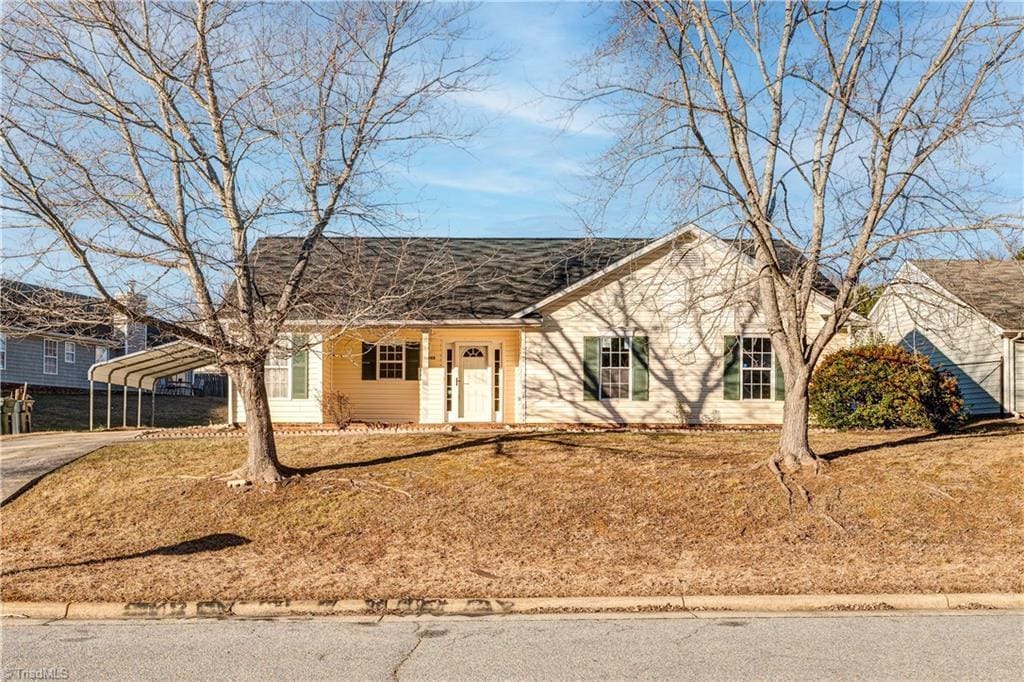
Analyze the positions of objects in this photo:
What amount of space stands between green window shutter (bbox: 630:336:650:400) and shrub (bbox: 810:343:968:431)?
3.64 m

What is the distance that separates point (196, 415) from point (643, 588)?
2901 centimetres

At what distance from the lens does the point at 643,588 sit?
397 inches

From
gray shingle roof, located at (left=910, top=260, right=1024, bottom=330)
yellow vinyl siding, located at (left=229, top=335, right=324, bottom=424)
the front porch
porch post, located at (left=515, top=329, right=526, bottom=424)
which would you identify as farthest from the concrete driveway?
gray shingle roof, located at (left=910, top=260, right=1024, bottom=330)

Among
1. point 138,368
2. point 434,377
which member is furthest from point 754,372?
point 138,368

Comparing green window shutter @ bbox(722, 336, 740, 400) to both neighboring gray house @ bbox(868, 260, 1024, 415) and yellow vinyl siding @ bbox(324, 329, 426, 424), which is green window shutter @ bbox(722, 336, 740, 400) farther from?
yellow vinyl siding @ bbox(324, 329, 426, 424)

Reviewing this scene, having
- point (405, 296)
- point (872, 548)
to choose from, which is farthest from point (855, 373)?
point (405, 296)

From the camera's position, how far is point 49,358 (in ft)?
130

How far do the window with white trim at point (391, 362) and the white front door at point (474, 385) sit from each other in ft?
5.00

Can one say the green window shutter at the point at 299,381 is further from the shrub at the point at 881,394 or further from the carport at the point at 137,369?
the shrub at the point at 881,394

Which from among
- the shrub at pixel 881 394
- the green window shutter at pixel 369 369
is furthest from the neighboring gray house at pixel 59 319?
the shrub at pixel 881 394

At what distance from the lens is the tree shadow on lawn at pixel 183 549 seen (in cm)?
1122

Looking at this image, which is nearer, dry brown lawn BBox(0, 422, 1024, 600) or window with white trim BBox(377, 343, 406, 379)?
dry brown lawn BBox(0, 422, 1024, 600)

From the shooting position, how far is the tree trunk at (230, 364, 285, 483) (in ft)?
46.9

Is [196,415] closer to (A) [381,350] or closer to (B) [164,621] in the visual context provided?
(A) [381,350]
